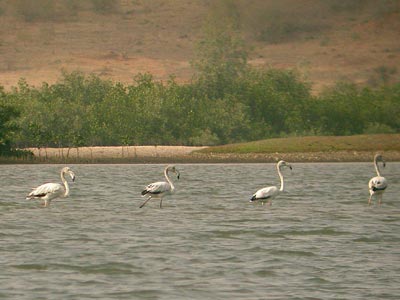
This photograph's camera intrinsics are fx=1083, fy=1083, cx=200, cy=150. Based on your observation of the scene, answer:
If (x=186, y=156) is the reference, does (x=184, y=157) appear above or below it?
below

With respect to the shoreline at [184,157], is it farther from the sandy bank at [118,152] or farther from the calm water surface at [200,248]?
the calm water surface at [200,248]

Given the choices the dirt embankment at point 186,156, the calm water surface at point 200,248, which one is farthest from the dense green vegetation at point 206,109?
the calm water surface at point 200,248

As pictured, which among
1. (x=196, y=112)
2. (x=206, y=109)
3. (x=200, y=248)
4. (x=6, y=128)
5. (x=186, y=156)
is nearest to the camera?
(x=200, y=248)

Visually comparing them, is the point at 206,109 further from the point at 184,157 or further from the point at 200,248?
the point at 200,248

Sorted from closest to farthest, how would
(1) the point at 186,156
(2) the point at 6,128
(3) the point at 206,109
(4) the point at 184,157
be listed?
(2) the point at 6,128 → (4) the point at 184,157 → (1) the point at 186,156 → (3) the point at 206,109

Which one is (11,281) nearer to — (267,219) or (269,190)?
(267,219)

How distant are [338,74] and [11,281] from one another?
17463 centimetres

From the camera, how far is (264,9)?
576 feet

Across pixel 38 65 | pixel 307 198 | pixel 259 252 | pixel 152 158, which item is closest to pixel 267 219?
pixel 259 252

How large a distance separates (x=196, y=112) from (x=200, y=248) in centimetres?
11251

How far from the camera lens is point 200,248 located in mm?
27859

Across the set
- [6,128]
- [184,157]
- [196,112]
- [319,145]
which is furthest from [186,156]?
[196,112]

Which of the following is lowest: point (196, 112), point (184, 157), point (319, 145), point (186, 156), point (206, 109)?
point (184, 157)

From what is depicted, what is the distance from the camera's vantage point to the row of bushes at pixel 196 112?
5113 inches
